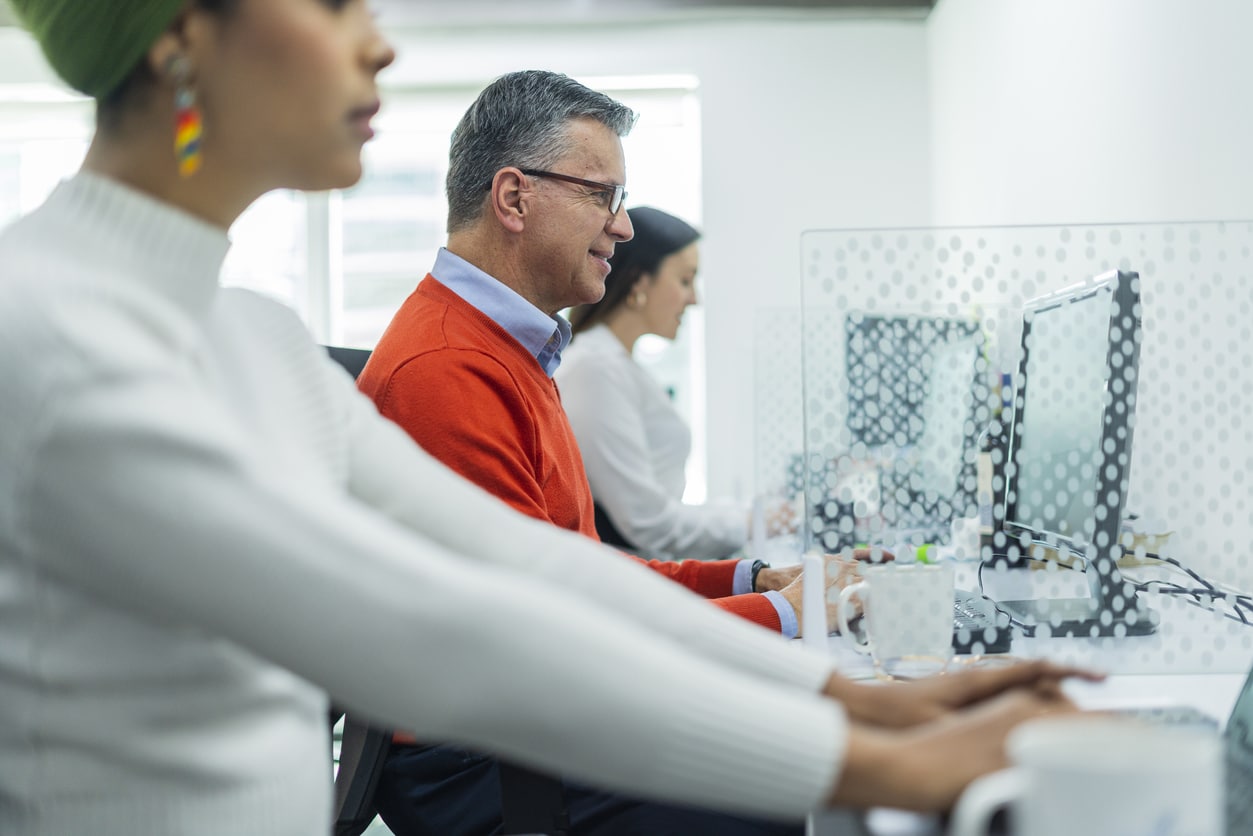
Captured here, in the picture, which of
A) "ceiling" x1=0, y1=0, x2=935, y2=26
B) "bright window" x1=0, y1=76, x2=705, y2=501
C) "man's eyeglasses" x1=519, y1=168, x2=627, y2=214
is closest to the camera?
"man's eyeglasses" x1=519, y1=168, x2=627, y2=214

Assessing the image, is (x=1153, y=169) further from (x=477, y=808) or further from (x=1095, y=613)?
(x=477, y=808)

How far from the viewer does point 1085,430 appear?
1130mm

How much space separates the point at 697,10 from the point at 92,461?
4.78m

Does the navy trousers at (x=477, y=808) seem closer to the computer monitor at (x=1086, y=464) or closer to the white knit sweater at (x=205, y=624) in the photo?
the computer monitor at (x=1086, y=464)

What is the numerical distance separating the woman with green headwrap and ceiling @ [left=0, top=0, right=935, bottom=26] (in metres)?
4.36

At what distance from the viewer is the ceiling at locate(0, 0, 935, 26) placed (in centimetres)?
478

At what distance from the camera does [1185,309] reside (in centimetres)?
110

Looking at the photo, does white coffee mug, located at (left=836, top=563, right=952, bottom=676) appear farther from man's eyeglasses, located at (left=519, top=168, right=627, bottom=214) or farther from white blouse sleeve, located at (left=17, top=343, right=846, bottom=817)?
man's eyeglasses, located at (left=519, top=168, right=627, bottom=214)

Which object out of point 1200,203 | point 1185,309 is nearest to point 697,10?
point 1200,203

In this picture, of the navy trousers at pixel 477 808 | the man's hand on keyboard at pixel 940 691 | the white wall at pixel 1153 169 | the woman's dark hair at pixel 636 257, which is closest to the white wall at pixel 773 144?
the white wall at pixel 1153 169

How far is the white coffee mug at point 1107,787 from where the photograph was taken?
0.43 meters

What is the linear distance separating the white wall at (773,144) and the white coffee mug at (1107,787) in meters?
4.37

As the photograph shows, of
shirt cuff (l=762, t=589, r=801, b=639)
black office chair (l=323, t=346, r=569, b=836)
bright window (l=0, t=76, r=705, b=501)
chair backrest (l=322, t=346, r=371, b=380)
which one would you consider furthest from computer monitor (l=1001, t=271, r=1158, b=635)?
bright window (l=0, t=76, r=705, b=501)

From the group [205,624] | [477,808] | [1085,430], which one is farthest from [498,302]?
[205,624]
